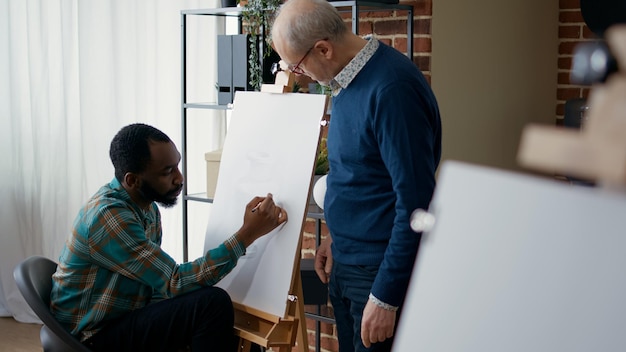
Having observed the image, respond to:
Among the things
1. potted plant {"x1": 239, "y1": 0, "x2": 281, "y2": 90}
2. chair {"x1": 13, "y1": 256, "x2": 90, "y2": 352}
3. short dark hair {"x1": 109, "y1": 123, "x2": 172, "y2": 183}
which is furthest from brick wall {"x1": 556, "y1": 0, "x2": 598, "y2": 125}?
chair {"x1": 13, "y1": 256, "x2": 90, "y2": 352}

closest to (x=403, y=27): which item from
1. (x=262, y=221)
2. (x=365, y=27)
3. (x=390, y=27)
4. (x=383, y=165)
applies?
(x=390, y=27)

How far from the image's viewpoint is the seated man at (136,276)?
8.01ft

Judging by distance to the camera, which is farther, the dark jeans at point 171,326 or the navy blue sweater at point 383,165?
the dark jeans at point 171,326

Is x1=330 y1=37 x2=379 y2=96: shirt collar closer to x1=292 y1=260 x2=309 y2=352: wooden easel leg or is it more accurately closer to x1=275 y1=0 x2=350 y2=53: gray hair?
x1=275 y1=0 x2=350 y2=53: gray hair

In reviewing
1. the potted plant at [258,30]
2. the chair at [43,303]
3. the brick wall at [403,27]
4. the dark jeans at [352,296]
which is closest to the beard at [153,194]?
the chair at [43,303]

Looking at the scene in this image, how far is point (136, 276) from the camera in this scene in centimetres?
245

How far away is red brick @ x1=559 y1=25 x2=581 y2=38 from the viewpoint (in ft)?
12.3

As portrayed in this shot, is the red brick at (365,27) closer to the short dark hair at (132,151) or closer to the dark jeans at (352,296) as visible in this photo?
the short dark hair at (132,151)

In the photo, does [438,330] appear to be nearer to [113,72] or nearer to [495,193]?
[495,193]

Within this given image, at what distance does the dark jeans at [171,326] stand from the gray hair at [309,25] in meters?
0.84

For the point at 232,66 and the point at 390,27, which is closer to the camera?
the point at 390,27

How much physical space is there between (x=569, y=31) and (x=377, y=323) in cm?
231

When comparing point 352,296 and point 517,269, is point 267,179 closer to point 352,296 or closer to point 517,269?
point 352,296

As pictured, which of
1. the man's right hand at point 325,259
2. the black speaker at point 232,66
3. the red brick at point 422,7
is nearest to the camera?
the man's right hand at point 325,259
